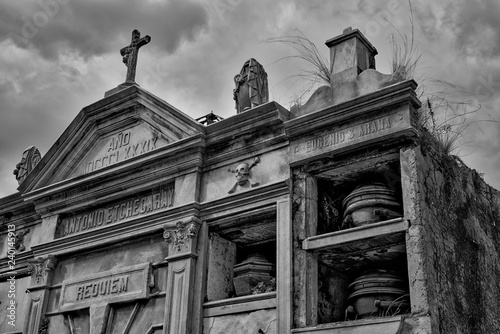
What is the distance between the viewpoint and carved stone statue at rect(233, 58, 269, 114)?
8.49 metres

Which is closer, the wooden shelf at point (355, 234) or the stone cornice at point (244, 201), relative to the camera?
the wooden shelf at point (355, 234)

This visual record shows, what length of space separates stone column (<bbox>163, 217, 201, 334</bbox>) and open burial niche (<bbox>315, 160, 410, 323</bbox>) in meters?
1.69

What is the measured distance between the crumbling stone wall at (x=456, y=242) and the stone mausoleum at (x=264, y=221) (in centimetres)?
3

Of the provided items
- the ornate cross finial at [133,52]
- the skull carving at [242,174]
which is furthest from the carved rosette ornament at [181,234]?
the ornate cross finial at [133,52]

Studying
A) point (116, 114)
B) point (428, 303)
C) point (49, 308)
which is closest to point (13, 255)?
point (49, 308)

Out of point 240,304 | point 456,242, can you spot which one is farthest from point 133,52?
point 456,242

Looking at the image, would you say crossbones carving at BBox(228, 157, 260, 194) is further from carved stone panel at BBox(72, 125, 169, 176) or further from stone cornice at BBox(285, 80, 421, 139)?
carved stone panel at BBox(72, 125, 169, 176)

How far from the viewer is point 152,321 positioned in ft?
27.1

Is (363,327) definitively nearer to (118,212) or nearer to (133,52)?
(118,212)

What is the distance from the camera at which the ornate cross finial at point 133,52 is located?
34.1 ft

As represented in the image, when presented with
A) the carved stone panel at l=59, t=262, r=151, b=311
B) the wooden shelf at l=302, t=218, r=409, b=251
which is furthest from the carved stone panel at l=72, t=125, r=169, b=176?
the wooden shelf at l=302, t=218, r=409, b=251

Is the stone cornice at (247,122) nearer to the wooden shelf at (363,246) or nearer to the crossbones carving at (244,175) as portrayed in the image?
the crossbones carving at (244,175)

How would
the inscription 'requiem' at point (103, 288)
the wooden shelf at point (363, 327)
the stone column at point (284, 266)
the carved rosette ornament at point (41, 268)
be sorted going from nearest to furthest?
the wooden shelf at point (363, 327) < the stone column at point (284, 266) < the inscription 'requiem' at point (103, 288) < the carved rosette ornament at point (41, 268)

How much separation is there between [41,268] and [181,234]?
9.35ft
